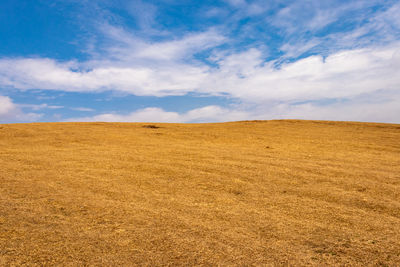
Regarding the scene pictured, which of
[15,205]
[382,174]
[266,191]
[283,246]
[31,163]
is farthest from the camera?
[31,163]

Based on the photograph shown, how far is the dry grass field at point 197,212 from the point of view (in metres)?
2.76

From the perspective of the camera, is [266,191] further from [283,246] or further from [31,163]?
[31,163]

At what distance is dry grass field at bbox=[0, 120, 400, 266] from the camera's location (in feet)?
9.05

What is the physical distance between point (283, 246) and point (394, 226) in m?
1.73

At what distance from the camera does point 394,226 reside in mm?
3469

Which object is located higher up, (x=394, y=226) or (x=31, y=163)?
(x=31, y=163)

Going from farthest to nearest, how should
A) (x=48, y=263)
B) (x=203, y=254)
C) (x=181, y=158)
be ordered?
(x=181, y=158), (x=203, y=254), (x=48, y=263)

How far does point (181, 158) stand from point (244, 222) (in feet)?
14.3

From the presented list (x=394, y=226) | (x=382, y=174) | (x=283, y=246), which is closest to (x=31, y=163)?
(x=283, y=246)

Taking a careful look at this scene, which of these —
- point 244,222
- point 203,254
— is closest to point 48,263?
point 203,254

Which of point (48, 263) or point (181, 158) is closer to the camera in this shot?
point (48, 263)

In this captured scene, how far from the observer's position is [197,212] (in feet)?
12.7

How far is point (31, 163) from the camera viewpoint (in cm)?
671

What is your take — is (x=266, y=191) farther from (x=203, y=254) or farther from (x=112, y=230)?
(x=112, y=230)
